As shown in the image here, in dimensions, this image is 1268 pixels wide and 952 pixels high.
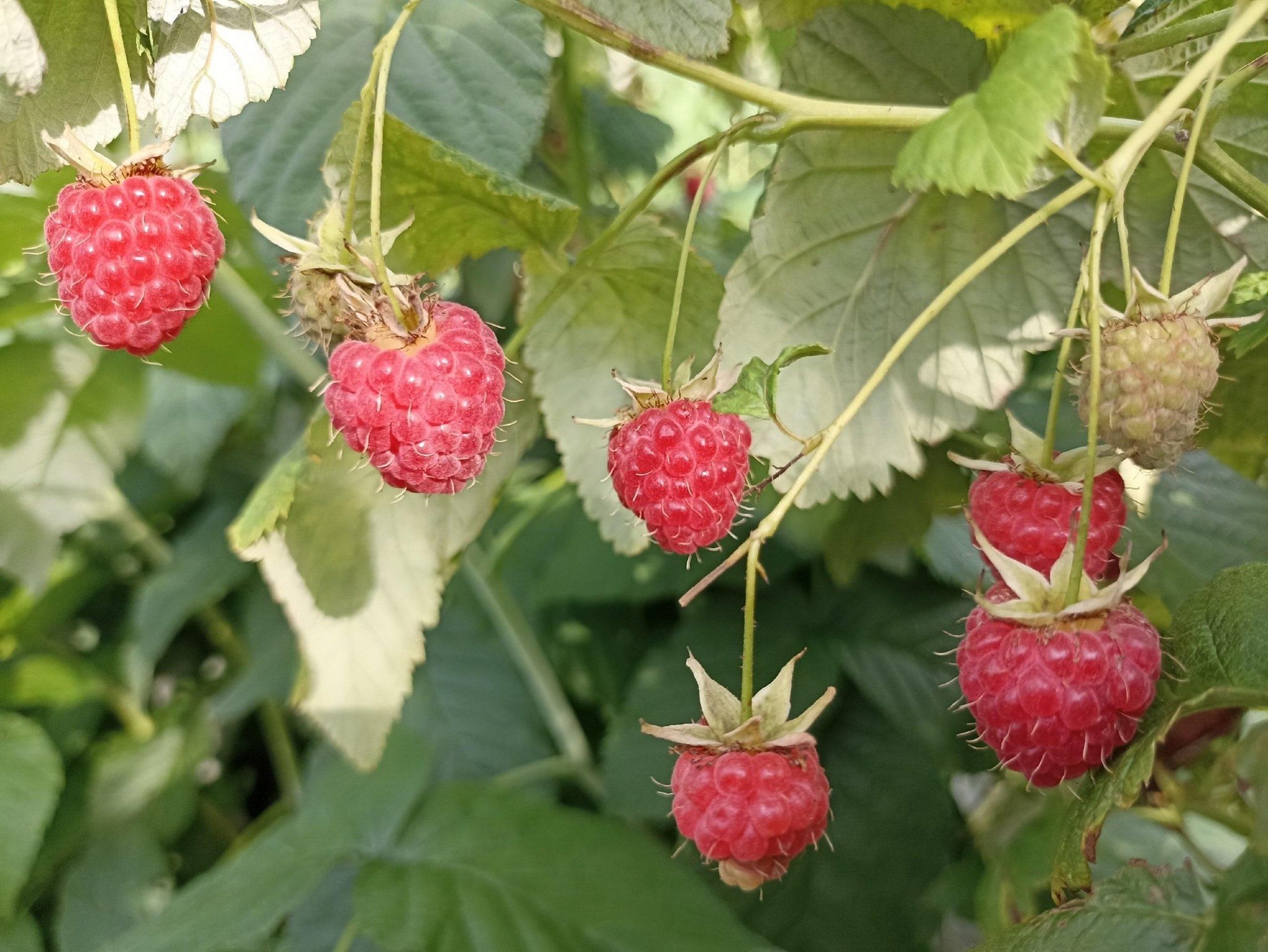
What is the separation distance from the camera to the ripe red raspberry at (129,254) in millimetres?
628

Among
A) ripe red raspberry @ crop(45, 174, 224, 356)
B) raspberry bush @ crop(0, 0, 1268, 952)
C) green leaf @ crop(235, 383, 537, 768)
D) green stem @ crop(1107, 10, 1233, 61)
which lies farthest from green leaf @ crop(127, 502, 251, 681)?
green stem @ crop(1107, 10, 1233, 61)

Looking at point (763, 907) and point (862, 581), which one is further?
point (862, 581)

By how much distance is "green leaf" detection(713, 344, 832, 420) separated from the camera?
1.81ft

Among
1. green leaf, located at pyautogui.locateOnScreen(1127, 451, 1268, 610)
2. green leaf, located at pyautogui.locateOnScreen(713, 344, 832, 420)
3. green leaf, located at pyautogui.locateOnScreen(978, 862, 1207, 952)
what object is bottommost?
green leaf, located at pyautogui.locateOnScreen(978, 862, 1207, 952)

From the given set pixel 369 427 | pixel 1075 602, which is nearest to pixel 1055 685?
pixel 1075 602

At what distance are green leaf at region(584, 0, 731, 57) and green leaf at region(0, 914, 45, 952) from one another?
1.07 metres

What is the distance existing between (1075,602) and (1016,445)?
122 mm

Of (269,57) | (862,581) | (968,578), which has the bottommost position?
(862,581)

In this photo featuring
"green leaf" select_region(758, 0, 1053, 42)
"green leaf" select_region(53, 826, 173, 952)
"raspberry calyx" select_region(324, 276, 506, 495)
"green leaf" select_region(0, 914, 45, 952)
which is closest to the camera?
"raspberry calyx" select_region(324, 276, 506, 495)

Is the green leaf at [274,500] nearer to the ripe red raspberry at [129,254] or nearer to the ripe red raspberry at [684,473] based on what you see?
the ripe red raspberry at [129,254]

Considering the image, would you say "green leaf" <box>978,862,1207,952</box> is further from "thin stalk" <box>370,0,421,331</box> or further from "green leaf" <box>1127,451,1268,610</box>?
"thin stalk" <box>370,0,421,331</box>

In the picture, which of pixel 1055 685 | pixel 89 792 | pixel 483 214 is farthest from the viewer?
pixel 89 792

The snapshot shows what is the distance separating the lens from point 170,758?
4.56 feet

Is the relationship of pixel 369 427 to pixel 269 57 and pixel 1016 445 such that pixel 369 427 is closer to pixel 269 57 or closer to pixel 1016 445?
pixel 269 57
